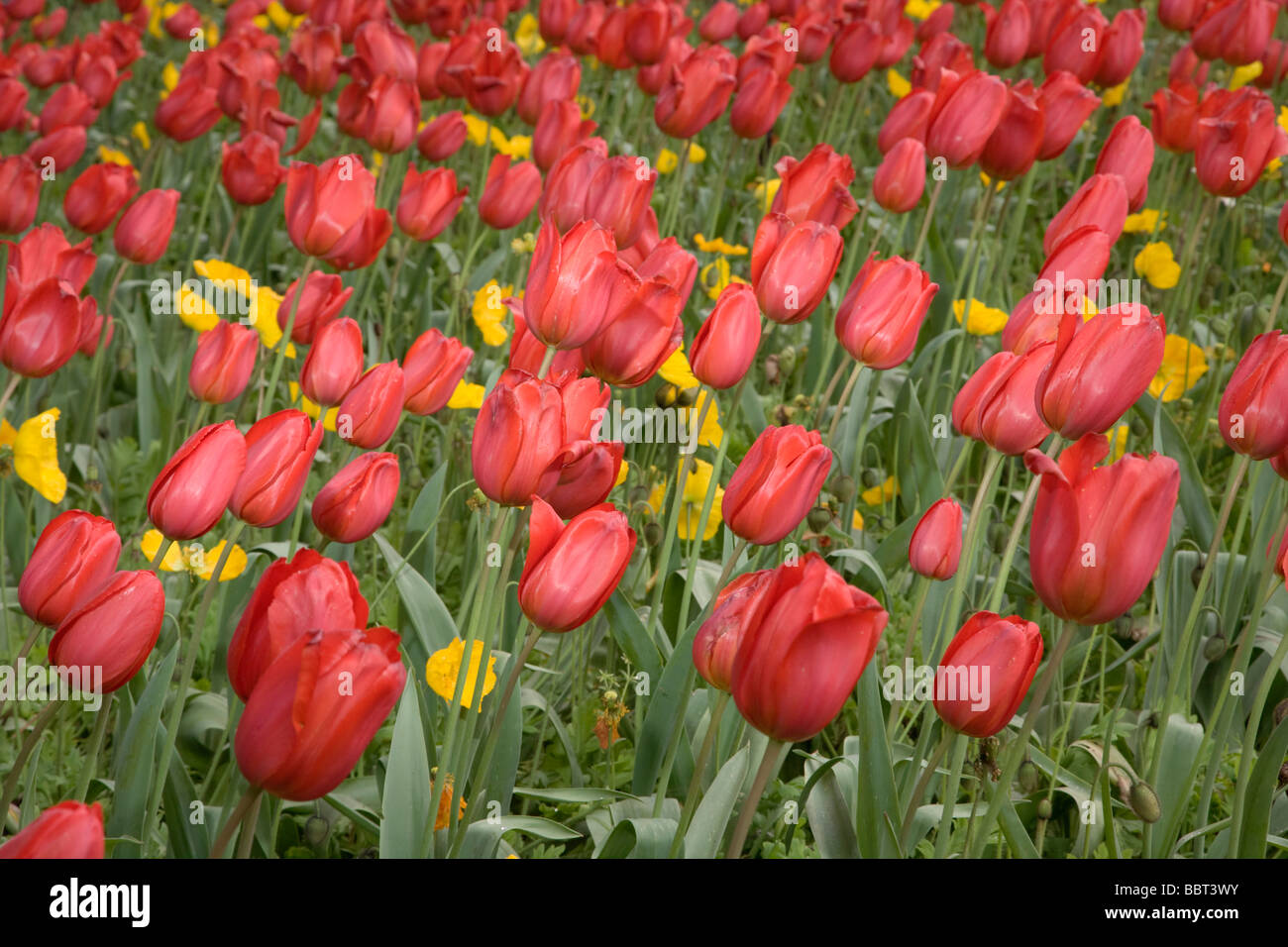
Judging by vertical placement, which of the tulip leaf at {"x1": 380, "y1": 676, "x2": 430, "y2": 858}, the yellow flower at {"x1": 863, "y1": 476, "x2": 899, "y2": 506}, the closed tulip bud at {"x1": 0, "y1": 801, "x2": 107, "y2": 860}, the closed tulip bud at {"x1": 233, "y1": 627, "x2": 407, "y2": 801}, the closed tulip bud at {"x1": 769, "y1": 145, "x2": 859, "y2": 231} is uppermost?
the closed tulip bud at {"x1": 769, "y1": 145, "x2": 859, "y2": 231}

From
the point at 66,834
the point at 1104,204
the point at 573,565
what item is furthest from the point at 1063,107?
the point at 66,834

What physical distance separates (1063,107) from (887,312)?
1022 millimetres

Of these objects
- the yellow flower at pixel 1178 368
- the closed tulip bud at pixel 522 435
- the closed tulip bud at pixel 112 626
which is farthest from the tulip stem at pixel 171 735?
the yellow flower at pixel 1178 368

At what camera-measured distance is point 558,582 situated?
1.16 metres

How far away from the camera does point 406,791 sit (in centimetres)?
126

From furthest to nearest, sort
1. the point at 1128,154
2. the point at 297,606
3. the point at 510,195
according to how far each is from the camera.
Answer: the point at 510,195 < the point at 1128,154 < the point at 297,606

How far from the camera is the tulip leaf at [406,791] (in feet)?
4.06

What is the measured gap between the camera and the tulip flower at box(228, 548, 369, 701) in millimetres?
934

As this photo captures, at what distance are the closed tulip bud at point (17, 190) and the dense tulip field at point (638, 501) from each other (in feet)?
0.04

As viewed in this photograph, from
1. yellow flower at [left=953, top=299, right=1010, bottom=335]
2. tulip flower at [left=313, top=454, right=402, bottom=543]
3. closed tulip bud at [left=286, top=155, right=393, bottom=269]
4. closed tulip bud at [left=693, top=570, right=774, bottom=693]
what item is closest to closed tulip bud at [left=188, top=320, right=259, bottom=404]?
closed tulip bud at [left=286, top=155, right=393, bottom=269]

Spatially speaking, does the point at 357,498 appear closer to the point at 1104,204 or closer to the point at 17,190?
the point at 1104,204

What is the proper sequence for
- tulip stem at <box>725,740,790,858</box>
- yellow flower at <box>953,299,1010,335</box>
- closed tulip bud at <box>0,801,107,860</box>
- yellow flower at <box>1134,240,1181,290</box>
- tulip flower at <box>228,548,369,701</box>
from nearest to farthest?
closed tulip bud at <box>0,801,107,860</box>
tulip flower at <box>228,548,369,701</box>
tulip stem at <box>725,740,790,858</box>
yellow flower at <box>953,299,1010,335</box>
yellow flower at <box>1134,240,1181,290</box>

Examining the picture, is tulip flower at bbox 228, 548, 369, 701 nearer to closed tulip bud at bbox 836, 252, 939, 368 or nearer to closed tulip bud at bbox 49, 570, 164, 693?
closed tulip bud at bbox 49, 570, 164, 693
